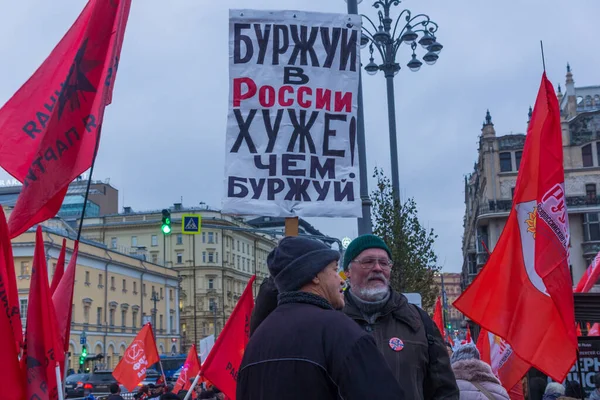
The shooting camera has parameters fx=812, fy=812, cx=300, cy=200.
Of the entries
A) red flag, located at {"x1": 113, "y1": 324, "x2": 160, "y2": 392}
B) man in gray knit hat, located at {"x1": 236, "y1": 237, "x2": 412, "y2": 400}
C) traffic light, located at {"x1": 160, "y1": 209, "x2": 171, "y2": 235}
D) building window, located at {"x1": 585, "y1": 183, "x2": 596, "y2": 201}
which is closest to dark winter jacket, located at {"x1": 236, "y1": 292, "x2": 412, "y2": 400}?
man in gray knit hat, located at {"x1": 236, "y1": 237, "x2": 412, "y2": 400}

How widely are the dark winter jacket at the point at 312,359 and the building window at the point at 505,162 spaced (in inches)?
2309

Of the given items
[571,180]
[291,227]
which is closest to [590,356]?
[291,227]

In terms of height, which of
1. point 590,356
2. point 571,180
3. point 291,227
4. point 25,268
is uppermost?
point 571,180

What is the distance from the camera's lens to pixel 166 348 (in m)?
85.7

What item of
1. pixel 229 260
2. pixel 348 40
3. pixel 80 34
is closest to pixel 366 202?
pixel 348 40

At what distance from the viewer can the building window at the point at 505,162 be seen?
2346 inches

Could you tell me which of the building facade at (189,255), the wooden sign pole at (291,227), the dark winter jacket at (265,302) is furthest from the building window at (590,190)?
the dark winter jacket at (265,302)

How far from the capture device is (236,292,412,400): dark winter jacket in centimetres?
262

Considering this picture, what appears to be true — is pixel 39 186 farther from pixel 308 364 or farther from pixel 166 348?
pixel 166 348

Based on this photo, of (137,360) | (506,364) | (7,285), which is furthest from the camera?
(137,360)

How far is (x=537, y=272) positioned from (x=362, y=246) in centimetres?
274

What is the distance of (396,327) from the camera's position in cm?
427

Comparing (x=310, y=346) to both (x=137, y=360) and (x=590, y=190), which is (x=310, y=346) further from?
(x=590, y=190)

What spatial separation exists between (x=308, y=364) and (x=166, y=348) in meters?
85.5
